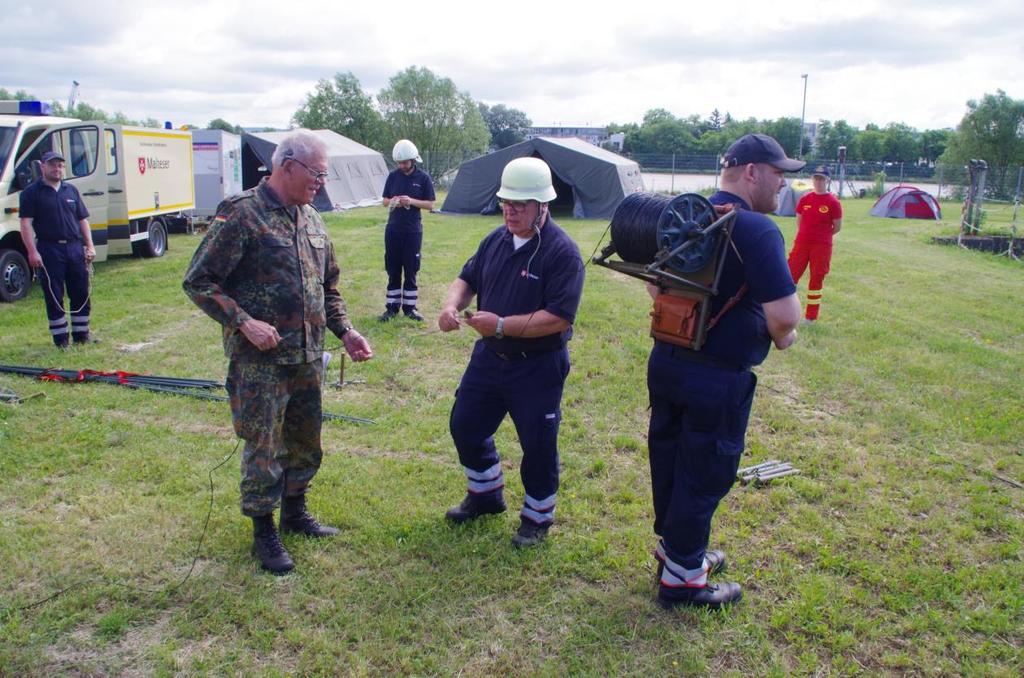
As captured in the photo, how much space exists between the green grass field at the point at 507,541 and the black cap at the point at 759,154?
1.94 metres

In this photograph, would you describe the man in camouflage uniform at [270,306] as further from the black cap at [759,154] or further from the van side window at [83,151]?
the van side window at [83,151]

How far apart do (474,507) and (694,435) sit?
1.43 m

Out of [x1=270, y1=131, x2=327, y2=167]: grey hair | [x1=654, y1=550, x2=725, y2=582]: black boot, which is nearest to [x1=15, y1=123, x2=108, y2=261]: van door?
[x1=270, y1=131, x2=327, y2=167]: grey hair

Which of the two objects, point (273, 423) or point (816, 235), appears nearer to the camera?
point (273, 423)

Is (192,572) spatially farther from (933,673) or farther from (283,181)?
(933,673)

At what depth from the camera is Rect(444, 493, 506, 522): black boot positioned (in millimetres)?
4035

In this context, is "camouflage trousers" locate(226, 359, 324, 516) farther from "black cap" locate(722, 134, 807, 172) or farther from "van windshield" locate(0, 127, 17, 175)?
"van windshield" locate(0, 127, 17, 175)

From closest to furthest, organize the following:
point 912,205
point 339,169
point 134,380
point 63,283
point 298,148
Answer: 1. point 298,148
2. point 134,380
3. point 63,283
4. point 339,169
5. point 912,205

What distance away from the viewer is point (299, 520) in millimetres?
3846

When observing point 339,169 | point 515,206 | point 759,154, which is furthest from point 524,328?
point 339,169

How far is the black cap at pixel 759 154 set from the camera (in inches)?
119

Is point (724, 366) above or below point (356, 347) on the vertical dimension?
above

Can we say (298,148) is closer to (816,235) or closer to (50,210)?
(50,210)

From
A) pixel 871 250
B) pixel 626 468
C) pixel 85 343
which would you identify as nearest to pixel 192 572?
pixel 626 468
